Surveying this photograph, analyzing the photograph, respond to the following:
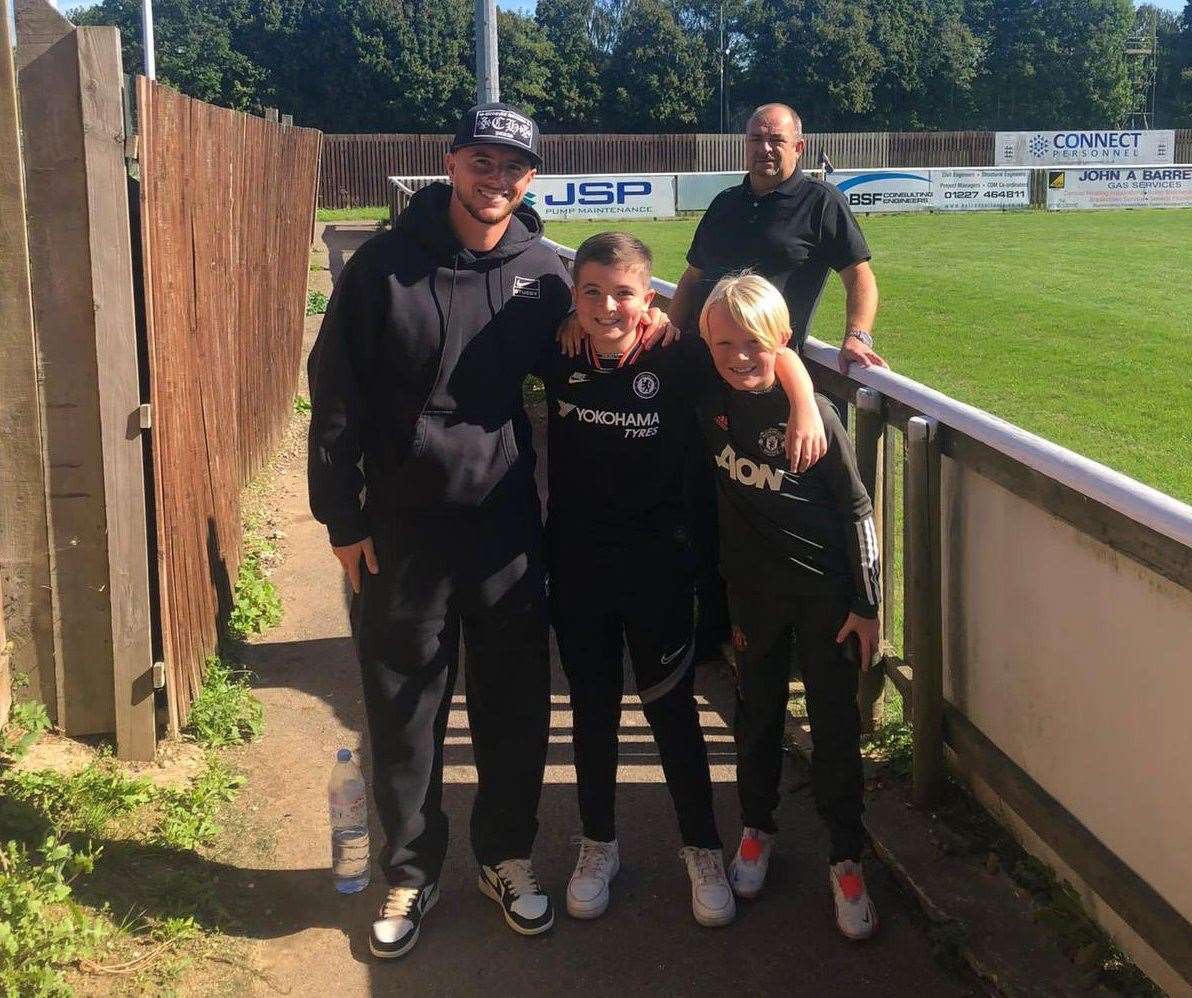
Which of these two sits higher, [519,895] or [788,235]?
[788,235]

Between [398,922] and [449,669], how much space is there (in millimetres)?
655

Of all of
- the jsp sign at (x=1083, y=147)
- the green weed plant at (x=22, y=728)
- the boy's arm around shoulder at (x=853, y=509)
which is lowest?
the green weed plant at (x=22, y=728)

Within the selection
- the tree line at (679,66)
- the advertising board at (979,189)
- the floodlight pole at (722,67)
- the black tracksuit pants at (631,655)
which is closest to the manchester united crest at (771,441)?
the black tracksuit pants at (631,655)

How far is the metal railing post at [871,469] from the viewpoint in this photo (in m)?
4.02

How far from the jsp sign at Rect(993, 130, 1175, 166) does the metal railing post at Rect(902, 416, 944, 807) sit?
150 feet

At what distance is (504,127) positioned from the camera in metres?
3.26

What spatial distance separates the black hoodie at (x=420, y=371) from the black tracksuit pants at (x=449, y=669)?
110mm

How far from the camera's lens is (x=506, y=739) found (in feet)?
11.5

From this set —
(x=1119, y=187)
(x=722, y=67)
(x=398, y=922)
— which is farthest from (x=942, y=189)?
(x=722, y=67)

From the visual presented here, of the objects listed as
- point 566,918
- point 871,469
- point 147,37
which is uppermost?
point 147,37

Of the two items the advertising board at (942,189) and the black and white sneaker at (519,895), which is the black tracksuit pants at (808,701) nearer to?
the black and white sneaker at (519,895)

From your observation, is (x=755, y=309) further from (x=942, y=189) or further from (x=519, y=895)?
(x=942, y=189)

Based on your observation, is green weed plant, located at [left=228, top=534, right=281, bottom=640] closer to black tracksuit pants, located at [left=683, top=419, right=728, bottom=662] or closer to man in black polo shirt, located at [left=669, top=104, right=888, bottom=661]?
black tracksuit pants, located at [left=683, top=419, right=728, bottom=662]

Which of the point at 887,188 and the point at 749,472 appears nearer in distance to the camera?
the point at 749,472
